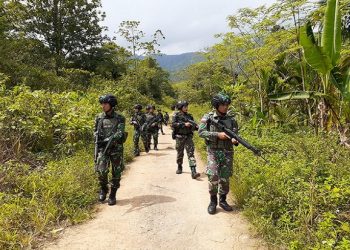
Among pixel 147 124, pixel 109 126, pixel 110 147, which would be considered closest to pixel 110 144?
pixel 110 147

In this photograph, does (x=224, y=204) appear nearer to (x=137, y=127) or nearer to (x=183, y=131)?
(x=183, y=131)

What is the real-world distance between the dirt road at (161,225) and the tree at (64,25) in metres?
21.7

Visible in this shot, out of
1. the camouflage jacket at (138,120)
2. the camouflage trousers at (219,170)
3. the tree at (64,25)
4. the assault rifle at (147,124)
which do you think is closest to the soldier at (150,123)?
the assault rifle at (147,124)

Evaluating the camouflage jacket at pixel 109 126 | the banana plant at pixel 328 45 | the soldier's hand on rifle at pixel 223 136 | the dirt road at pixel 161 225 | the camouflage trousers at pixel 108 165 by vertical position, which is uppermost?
the banana plant at pixel 328 45

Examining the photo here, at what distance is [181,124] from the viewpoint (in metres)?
8.17

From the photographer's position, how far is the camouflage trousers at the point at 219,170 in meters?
5.44

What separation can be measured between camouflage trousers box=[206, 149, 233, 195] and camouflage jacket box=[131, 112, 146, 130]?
250 inches

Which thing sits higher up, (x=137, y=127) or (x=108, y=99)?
(x=108, y=99)

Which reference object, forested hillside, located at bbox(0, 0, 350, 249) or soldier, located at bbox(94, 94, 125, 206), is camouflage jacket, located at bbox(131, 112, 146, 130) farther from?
soldier, located at bbox(94, 94, 125, 206)

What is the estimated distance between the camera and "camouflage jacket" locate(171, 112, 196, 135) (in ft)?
26.9

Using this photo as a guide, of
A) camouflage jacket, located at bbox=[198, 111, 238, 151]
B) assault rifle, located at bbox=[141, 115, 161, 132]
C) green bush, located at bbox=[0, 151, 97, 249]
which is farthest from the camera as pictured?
assault rifle, located at bbox=[141, 115, 161, 132]

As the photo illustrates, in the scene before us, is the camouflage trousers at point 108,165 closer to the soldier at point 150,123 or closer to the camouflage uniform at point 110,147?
the camouflage uniform at point 110,147

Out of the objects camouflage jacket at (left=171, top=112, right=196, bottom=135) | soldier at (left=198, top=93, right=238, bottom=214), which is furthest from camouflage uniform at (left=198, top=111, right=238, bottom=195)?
camouflage jacket at (left=171, top=112, right=196, bottom=135)

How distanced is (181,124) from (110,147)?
2507mm
